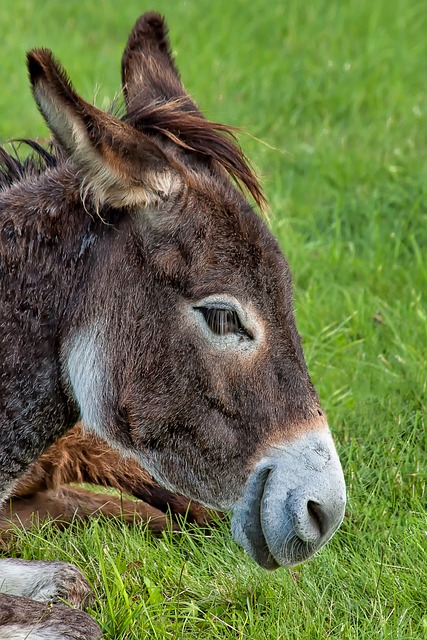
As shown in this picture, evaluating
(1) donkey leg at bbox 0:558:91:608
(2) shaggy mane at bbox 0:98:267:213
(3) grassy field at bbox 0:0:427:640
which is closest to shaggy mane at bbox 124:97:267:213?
(2) shaggy mane at bbox 0:98:267:213

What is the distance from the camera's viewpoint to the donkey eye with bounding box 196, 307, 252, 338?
3.17 metres

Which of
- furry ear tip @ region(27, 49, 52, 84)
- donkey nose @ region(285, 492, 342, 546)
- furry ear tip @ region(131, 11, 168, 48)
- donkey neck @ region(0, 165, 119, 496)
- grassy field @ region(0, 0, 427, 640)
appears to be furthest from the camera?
furry ear tip @ region(131, 11, 168, 48)

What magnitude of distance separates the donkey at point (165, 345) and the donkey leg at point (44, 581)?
0.10m

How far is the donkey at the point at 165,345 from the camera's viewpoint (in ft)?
10.4

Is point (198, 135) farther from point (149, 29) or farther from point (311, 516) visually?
point (311, 516)

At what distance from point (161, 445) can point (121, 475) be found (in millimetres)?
1113

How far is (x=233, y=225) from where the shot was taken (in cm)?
325

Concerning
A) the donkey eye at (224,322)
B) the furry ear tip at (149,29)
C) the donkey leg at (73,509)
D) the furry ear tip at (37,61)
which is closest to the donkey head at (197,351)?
the donkey eye at (224,322)

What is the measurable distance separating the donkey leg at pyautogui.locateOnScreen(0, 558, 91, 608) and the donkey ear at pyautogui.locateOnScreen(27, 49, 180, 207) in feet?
4.12

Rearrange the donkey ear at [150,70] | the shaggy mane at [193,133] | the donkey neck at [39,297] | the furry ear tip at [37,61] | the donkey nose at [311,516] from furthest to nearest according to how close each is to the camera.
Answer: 1. the donkey ear at [150,70]
2. the shaggy mane at [193,133]
3. the donkey neck at [39,297]
4. the donkey nose at [311,516]
5. the furry ear tip at [37,61]

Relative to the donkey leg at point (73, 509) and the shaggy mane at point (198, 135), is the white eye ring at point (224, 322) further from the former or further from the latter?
the donkey leg at point (73, 509)

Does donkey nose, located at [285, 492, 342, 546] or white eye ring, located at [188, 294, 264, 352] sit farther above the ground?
white eye ring, located at [188, 294, 264, 352]

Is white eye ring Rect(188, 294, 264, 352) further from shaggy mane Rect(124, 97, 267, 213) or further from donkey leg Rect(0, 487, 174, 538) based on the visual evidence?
donkey leg Rect(0, 487, 174, 538)

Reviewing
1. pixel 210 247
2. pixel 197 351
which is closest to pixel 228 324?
pixel 197 351
